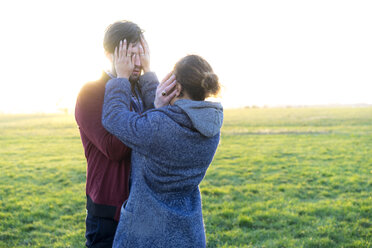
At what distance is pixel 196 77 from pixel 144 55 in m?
0.51

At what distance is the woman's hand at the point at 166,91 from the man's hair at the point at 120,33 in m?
0.39

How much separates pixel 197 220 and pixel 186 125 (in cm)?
64

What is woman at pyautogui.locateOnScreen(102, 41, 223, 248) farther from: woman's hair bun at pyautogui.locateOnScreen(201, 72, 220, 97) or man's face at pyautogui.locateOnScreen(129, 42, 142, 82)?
man's face at pyautogui.locateOnScreen(129, 42, 142, 82)

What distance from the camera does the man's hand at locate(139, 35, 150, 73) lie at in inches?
77.9

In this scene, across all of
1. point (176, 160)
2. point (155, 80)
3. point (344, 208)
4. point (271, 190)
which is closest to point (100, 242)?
point (176, 160)

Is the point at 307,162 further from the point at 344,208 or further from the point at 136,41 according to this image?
the point at 136,41

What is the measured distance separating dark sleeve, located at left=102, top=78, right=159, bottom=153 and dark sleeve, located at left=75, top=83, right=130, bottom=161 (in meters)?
0.09

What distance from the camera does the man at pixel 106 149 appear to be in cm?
178

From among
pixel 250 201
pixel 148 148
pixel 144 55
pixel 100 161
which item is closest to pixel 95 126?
pixel 100 161

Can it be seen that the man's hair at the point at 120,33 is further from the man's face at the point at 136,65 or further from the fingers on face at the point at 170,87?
the fingers on face at the point at 170,87

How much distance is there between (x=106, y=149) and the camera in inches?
68.4

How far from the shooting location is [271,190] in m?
7.82

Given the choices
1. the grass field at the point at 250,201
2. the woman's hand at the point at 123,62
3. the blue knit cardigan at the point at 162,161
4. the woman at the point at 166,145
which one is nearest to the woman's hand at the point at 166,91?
the woman at the point at 166,145

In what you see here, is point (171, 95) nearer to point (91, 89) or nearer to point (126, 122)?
point (126, 122)
